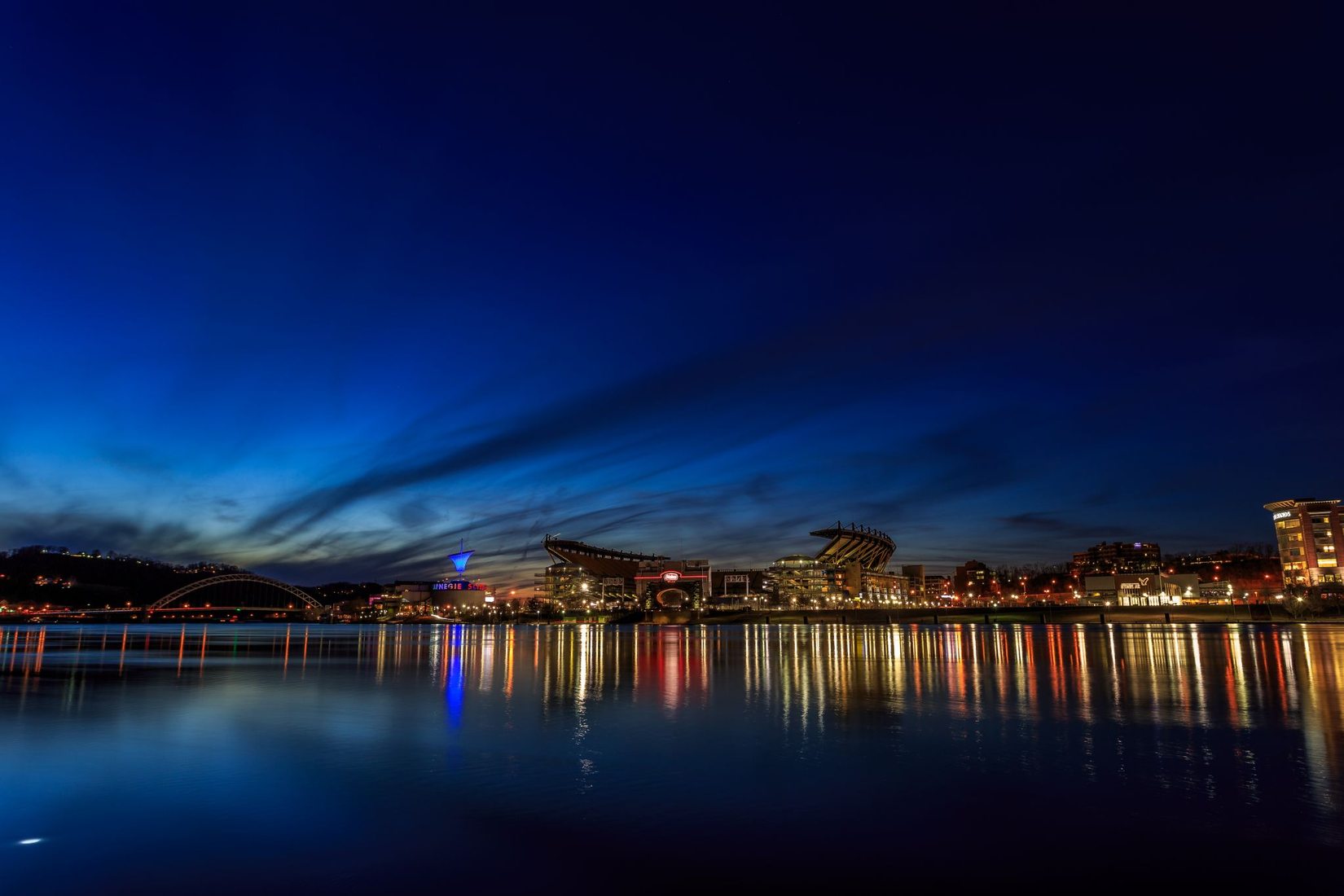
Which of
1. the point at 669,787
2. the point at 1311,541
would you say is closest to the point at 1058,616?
the point at 1311,541

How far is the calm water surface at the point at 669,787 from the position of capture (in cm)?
945

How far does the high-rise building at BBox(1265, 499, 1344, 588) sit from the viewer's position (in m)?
164

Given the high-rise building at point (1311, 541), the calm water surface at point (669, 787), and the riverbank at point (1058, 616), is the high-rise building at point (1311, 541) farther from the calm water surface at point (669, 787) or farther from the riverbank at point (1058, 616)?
the calm water surface at point (669, 787)

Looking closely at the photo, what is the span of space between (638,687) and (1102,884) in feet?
74.7

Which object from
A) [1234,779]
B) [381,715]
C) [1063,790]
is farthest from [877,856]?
[381,715]

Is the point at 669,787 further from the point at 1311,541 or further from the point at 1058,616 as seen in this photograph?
the point at 1311,541

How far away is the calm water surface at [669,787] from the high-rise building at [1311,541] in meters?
174

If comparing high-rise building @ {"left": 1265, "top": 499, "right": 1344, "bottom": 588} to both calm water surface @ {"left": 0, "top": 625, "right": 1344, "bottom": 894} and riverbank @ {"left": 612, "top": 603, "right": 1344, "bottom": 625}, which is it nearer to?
riverbank @ {"left": 612, "top": 603, "right": 1344, "bottom": 625}

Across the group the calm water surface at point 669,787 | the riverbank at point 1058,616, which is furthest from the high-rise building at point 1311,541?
the calm water surface at point 669,787

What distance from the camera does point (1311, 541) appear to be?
16662 centimetres

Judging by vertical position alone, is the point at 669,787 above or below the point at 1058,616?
above

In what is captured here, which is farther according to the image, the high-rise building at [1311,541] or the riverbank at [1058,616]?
the high-rise building at [1311,541]

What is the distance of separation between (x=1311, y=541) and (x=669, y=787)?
202896mm

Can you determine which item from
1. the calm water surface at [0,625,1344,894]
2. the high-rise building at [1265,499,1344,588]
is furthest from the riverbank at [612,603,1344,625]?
the calm water surface at [0,625,1344,894]
